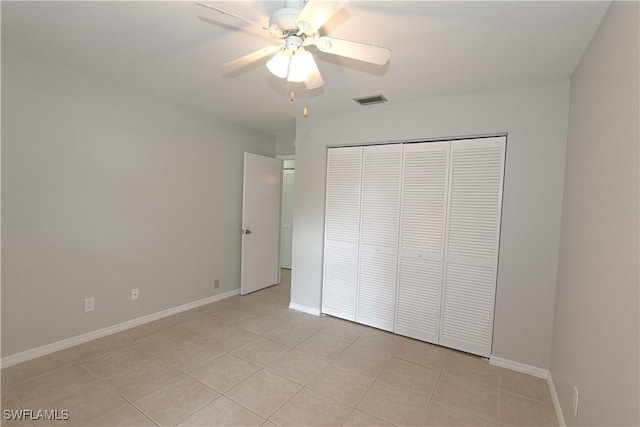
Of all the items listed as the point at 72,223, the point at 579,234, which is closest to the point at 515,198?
the point at 579,234

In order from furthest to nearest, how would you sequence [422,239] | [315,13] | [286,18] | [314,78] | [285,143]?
[285,143] → [422,239] → [314,78] → [286,18] → [315,13]

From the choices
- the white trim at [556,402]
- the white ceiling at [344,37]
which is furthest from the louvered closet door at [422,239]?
the white trim at [556,402]

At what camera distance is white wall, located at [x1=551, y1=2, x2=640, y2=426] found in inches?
42.3

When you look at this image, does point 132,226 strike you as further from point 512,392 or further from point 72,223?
point 512,392

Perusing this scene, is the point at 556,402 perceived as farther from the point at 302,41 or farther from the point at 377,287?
the point at 302,41

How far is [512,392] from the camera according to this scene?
211 cm

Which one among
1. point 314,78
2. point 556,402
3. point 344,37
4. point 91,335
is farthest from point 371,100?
point 91,335

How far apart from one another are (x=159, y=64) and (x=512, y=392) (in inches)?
142

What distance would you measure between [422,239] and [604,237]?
1.54m

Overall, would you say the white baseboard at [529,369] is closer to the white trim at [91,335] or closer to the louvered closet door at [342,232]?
the louvered closet door at [342,232]

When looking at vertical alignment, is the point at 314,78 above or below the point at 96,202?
above

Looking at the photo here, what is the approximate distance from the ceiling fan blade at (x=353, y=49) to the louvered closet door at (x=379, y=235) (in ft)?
5.11

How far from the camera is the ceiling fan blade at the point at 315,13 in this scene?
113 cm

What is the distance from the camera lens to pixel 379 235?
10.0ft
